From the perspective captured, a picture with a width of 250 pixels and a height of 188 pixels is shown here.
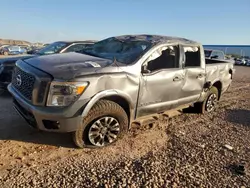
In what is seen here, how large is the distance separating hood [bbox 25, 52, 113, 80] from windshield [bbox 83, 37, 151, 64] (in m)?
0.33

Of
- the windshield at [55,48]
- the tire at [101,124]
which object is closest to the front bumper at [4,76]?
the windshield at [55,48]

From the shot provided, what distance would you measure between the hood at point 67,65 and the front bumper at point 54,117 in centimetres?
46

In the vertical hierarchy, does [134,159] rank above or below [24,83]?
below

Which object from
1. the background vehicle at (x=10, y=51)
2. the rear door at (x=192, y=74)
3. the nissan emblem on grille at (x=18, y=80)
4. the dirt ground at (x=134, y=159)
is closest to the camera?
the dirt ground at (x=134, y=159)

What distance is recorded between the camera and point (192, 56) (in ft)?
17.1

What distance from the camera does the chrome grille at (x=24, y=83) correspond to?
11.2 feet

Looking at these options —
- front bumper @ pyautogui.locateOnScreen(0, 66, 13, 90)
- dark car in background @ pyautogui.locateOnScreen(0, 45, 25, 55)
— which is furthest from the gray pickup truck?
dark car in background @ pyautogui.locateOnScreen(0, 45, 25, 55)

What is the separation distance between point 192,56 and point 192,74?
44 cm

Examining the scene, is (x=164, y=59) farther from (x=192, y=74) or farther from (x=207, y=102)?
(x=207, y=102)

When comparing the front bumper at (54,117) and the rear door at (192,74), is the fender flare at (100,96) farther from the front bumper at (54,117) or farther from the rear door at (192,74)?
the rear door at (192,74)

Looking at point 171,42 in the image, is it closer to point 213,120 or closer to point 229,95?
point 213,120

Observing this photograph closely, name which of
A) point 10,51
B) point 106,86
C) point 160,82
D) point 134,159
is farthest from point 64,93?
point 10,51

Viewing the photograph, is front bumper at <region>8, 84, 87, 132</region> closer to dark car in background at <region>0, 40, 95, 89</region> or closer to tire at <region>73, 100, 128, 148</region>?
tire at <region>73, 100, 128, 148</region>

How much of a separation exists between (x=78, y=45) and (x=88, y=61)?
3966mm
